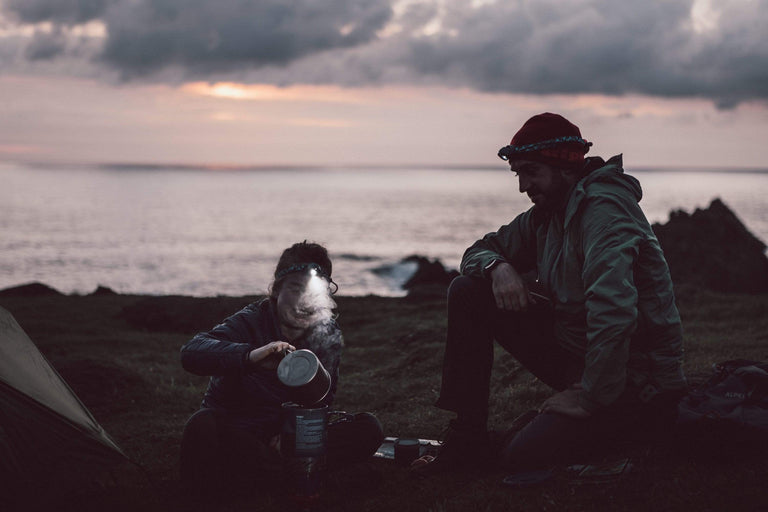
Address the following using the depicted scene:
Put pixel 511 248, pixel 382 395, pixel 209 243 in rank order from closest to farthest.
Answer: pixel 511 248, pixel 382 395, pixel 209 243

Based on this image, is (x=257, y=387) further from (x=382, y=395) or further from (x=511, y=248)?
(x=382, y=395)

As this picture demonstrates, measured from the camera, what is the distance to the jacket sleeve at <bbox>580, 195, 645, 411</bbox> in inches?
166

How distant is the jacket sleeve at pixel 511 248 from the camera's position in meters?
5.36

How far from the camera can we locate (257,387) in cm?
504

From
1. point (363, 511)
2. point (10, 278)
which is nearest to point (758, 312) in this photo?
point (363, 511)

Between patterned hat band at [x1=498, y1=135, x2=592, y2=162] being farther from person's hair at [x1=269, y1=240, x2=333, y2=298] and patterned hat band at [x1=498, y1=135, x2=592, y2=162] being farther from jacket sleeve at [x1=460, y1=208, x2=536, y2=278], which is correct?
person's hair at [x1=269, y1=240, x2=333, y2=298]

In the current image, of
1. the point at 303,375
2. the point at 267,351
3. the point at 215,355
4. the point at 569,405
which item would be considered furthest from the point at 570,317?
the point at 215,355

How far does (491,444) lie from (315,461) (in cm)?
137

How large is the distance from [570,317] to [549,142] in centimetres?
120

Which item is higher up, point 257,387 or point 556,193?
point 556,193

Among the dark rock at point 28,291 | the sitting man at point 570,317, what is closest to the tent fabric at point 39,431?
the sitting man at point 570,317

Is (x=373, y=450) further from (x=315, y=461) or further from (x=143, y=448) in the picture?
(x=143, y=448)

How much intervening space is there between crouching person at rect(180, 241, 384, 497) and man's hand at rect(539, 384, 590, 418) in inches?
60.8

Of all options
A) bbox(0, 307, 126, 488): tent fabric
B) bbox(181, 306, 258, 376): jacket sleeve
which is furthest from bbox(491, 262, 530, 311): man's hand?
bbox(0, 307, 126, 488): tent fabric
